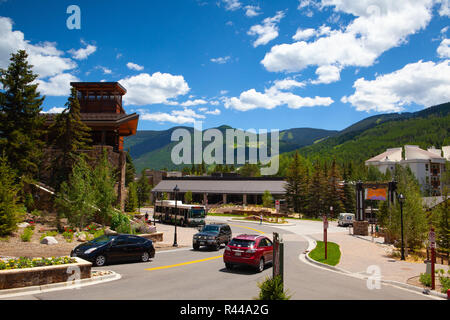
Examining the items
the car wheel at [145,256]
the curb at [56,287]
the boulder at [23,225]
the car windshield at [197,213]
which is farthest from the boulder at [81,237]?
the car windshield at [197,213]

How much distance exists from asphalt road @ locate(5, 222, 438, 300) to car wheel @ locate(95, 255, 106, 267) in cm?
38

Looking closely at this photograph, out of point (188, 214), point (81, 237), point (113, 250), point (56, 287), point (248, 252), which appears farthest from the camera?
point (188, 214)

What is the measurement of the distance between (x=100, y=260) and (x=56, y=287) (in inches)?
172

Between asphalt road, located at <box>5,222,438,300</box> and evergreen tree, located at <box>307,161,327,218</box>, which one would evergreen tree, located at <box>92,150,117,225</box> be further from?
evergreen tree, located at <box>307,161,327,218</box>

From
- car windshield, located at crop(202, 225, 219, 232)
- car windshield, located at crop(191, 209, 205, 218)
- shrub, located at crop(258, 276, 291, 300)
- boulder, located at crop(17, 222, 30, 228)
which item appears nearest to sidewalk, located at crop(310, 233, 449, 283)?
shrub, located at crop(258, 276, 291, 300)

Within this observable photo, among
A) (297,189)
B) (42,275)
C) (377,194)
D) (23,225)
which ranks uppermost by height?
(377,194)

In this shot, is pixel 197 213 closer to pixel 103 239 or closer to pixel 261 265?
pixel 103 239

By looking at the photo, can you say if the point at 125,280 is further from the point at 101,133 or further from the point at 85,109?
the point at 85,109

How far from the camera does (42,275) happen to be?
443 inches

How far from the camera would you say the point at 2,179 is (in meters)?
20.6

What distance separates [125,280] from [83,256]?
147 inches

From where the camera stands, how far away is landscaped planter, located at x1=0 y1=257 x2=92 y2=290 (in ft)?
34.5

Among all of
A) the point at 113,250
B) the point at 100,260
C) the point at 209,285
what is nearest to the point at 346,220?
the point at 113,250

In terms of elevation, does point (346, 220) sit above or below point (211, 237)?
below
